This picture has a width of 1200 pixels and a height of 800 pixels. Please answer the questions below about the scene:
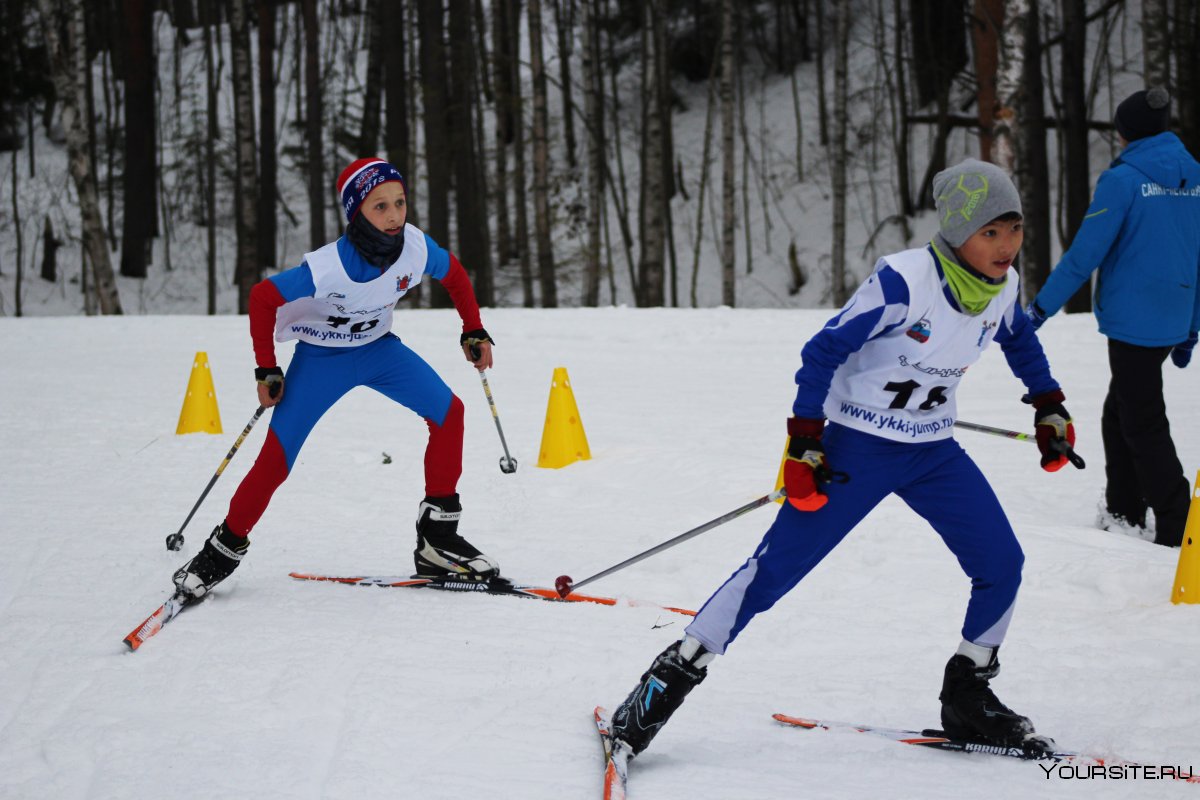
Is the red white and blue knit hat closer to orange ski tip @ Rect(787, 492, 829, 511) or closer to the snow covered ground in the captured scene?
the snow covered ground

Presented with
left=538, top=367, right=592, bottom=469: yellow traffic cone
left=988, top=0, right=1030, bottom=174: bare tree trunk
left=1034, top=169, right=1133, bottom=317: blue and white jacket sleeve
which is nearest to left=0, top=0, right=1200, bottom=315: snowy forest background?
left=988, top=0, right=1030, bottom=174: bare tree trunk

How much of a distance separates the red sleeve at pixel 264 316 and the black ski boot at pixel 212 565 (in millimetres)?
803

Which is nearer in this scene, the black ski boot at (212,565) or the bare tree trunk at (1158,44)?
the black ski boot at (212,565)

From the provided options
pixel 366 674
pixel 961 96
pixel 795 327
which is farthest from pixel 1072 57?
pixel 366 674

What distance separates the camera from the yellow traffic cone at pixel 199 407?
9156 millimetres

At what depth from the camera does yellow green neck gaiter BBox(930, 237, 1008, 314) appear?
335 cm

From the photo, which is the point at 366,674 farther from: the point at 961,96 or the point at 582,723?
the point at 961,96

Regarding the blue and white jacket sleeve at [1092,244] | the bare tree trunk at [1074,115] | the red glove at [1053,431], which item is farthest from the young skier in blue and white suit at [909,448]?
the bare tree trunk at [1074,115]

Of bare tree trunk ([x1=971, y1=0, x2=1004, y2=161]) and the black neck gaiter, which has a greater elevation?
bare tree trunk ([x1=971, y1=0, x2=1004, y2=161])

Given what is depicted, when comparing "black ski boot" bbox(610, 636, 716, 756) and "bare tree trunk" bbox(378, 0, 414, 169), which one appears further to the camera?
"bare tree trunk" bbox(378, 0, 414, 169)

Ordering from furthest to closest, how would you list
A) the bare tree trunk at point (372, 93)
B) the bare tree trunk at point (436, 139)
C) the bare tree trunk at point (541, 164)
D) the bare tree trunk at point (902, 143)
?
the bare tree trunk at point (372, 93) < the bare tree trunk at point (902, 143) < the bare tree trunk at point (541, 164) < the bare tree trunk at point (436, 139)

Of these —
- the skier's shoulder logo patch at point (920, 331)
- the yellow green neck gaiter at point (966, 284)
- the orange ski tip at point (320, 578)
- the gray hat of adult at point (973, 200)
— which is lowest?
the orange ski tip at point (320, 578)

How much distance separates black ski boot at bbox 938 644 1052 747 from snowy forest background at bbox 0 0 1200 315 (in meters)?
10.9

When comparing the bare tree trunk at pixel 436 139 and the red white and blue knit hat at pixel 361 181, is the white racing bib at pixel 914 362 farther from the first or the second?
the bare tree trunk at pixel 436 139
